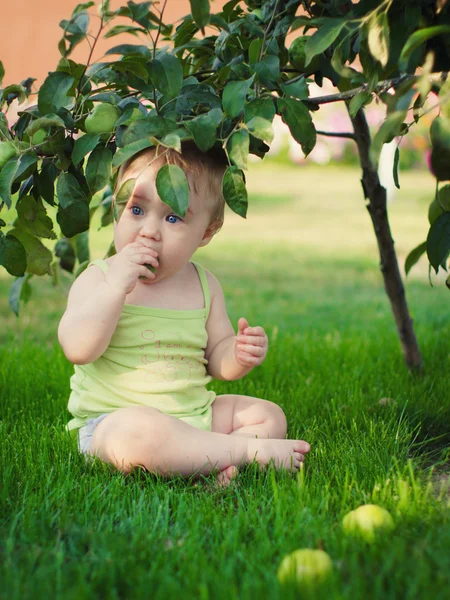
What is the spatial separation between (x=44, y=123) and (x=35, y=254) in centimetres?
50

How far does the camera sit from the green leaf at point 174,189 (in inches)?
52.0

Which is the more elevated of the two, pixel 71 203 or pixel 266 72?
pixel 266 72

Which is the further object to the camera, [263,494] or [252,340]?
[252,340]

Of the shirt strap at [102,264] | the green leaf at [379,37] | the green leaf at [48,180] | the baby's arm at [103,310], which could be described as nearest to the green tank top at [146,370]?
the shirt strap at [102,264]

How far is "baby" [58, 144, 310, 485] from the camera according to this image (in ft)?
5.22

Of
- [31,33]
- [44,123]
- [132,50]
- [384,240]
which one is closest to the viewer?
[44,123]

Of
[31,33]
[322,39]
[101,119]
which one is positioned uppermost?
[31,33]

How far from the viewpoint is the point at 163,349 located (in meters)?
1.74

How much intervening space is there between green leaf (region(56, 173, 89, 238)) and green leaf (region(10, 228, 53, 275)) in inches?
10.6

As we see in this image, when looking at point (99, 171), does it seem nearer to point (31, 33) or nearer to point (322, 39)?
point (322, 39)

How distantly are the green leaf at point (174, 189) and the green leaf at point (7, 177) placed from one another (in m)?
0.31

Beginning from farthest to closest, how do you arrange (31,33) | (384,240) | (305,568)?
1. (31,33)
2. (384,240)
3. (305,568)

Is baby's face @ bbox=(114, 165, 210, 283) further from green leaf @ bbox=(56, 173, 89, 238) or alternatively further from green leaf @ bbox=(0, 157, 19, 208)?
green leaf @ bbox=(0, 157, 19, 208)

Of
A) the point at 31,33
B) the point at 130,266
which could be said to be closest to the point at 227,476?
the point at 130,266
